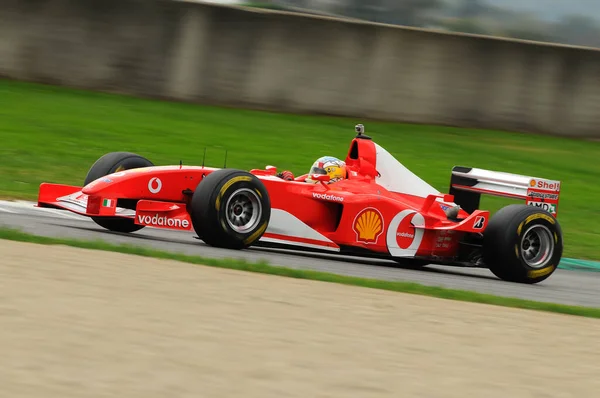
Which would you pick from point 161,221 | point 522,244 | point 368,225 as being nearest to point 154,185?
point 161,221

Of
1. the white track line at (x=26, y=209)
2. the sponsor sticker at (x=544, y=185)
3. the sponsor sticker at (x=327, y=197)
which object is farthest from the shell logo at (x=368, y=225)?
the white track line at (x=26, y=209)

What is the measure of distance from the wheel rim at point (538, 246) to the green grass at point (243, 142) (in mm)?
3576

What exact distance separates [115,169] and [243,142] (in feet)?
25.8

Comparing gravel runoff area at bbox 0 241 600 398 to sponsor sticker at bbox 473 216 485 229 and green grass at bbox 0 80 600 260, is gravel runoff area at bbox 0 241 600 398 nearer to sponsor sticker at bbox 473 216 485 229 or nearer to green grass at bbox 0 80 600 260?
sponsor sticker at bbox 473 216 485 229

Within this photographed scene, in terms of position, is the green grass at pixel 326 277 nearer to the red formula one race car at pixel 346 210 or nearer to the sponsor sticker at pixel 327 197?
the red formula one race car at pixel 346 210

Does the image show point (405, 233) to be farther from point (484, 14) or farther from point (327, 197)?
point (484, 14)

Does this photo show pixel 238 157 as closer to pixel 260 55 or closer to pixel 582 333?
pixel 260 55

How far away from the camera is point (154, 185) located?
9602mm

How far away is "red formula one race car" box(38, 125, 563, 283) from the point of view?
373 inches

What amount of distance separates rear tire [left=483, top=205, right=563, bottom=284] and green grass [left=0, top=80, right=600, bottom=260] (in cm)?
358

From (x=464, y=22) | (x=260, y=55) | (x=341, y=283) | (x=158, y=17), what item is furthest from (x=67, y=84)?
(x=341, y=283)

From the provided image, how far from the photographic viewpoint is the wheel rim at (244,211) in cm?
948

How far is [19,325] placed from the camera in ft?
18.1

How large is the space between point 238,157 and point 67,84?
427 centimetres
